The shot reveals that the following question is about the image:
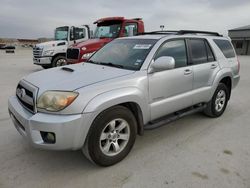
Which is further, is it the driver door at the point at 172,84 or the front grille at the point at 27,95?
the driver door at the point at 172,84

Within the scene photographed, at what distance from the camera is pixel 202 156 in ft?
9.70

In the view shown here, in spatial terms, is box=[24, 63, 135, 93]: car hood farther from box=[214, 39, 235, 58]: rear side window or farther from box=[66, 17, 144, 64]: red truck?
box=[66, 17, 144, 64]: red truck

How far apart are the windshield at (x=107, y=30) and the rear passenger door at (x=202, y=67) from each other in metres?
4.81

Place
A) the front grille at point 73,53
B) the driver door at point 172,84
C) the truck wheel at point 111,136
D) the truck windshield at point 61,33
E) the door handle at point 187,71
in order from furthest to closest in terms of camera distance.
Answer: the truck windshield at point 61,33 < the front grille at point 73,53 < the door handle at point 187,71 < the driver door at point 172,84 < the truck wheel at point 111,136

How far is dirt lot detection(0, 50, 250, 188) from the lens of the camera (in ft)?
8.03

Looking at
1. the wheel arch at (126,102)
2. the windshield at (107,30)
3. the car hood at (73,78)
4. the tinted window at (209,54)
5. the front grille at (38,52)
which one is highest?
the windshield at (107,30)

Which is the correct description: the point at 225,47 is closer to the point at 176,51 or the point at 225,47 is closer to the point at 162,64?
the point at 176,51

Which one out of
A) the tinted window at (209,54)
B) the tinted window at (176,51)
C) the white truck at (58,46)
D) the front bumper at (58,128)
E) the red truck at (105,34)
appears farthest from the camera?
the white truck at (58,46)

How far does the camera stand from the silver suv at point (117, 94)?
2.34 metres

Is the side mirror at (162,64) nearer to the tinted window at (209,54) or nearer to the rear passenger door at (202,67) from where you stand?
the rear passenger door at (202,67)

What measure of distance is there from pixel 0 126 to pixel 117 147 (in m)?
2.46

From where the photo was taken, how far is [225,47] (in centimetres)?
454

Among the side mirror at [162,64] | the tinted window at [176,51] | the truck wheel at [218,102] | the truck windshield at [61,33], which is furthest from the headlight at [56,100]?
the truck windshield at [61,33]

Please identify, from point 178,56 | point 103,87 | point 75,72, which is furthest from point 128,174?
point 178,56
